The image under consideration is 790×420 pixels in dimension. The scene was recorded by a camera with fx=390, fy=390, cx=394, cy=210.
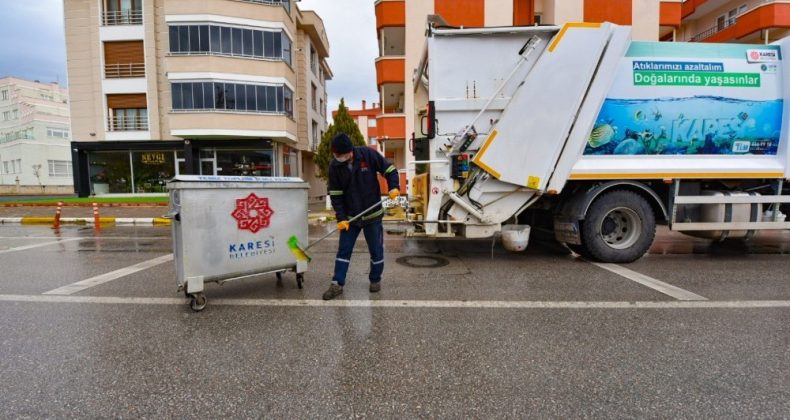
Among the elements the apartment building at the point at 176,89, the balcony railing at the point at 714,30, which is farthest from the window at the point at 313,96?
the balcony railing at the point at 714,30

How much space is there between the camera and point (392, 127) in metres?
15.8

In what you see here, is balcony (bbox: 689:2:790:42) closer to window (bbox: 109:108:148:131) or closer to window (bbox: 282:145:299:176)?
window (bbox: 282:145:299:176)

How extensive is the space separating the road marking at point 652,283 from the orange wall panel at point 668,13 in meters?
16.3

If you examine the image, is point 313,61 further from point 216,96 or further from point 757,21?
point 757,21

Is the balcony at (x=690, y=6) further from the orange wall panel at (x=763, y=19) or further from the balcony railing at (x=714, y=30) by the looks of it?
the orange wall panel at (x=763, y=19)

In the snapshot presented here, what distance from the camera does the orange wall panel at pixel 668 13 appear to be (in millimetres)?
16453

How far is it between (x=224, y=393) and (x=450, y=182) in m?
A: 3.92

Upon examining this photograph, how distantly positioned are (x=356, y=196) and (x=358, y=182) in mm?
155

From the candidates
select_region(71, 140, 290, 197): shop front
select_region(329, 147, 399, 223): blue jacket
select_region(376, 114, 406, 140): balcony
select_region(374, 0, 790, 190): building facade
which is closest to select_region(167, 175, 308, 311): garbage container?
select_region(329, 147, 399, 223): blue jacket

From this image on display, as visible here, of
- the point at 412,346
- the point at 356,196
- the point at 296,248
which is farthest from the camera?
the point at 296,248

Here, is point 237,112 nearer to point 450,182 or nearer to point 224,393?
point 450,182

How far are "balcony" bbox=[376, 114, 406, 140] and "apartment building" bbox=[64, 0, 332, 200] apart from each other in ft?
25.6

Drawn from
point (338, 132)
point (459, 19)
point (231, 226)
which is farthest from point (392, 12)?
point (231, 226)

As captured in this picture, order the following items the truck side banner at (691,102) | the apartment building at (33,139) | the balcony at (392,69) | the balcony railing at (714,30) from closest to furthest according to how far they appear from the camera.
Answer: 1. the truck side banner at (691,102)
2. the balcony at (392,69)
3. the balcony railing at (714,30)
4. the apartment building at (33,139)
